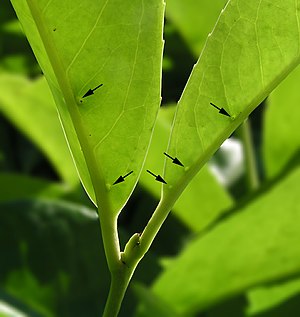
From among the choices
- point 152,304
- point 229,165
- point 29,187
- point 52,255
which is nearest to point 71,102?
point 152,304

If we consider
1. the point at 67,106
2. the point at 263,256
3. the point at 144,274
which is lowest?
the point at 144,274

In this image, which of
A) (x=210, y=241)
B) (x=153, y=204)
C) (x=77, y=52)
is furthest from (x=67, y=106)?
(x=153, y=204)

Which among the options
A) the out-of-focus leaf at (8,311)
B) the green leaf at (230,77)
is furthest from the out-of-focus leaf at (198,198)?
the green leaf at (230,77)

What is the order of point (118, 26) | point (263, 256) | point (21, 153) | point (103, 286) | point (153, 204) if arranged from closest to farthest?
point (118, 26), point (263, 256), point (103, 286), point (153, 204), point (21, 153)

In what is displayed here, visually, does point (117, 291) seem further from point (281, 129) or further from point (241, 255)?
point (281, 129)

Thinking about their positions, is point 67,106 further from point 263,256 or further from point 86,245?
point 86,245

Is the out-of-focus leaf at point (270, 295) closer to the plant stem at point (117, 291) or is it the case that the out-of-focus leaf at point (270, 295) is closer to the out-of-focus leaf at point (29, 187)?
the out-of-focus leaf at point (29, 187)

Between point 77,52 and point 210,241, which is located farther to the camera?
point 210,241
